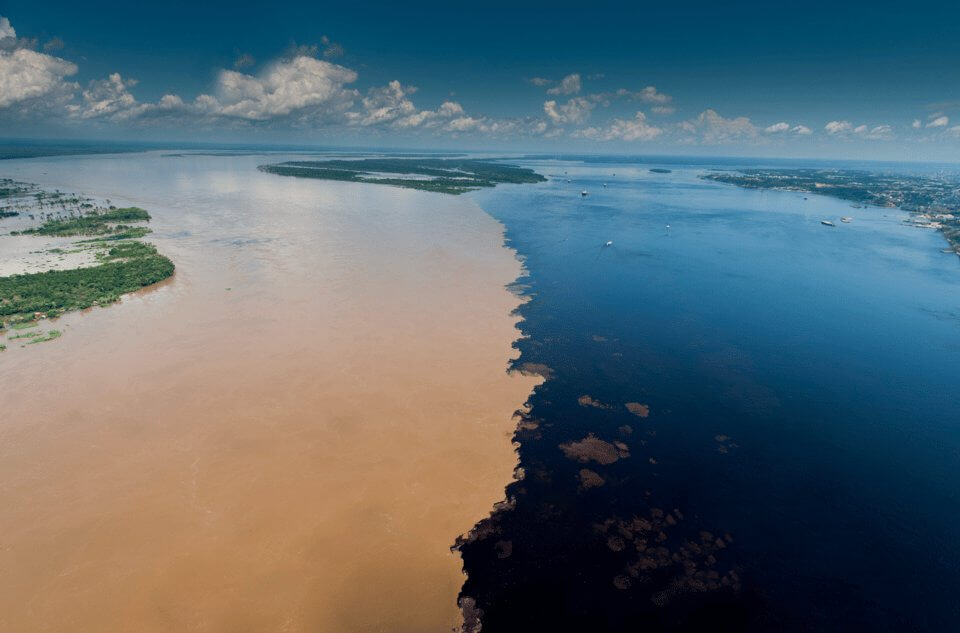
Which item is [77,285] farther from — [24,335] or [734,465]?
[734,465]

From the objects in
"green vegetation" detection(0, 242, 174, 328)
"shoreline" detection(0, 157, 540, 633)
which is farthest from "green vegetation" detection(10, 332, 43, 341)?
"shoreline" detection(0, 157, 540, 633)

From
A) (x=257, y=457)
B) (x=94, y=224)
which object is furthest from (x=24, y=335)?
(x=94, y=224)

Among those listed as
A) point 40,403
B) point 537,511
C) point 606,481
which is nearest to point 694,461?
point 606,481

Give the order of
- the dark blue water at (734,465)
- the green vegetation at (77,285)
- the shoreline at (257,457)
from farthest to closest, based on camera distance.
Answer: the green vegetation at (77,285) < the dark blue water at (734,465) < the shoreline at (257,457)

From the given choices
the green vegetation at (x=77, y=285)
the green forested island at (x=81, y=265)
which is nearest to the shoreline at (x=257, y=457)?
the green vegetation at (x=77, y=285)

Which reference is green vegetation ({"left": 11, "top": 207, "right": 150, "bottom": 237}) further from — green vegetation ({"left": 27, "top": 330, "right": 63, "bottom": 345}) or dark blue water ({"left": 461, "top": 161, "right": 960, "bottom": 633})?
dark blue water ({"left": 461, "top": 161, "right": 960, "bottom": 633})

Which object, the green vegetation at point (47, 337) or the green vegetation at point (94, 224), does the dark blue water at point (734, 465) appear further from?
the green vegetation at point (94, 224)

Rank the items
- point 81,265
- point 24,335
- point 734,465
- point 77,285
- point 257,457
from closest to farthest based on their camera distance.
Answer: point 257,457
point 734,465
point 24,335
point 77,285
point 81,265
